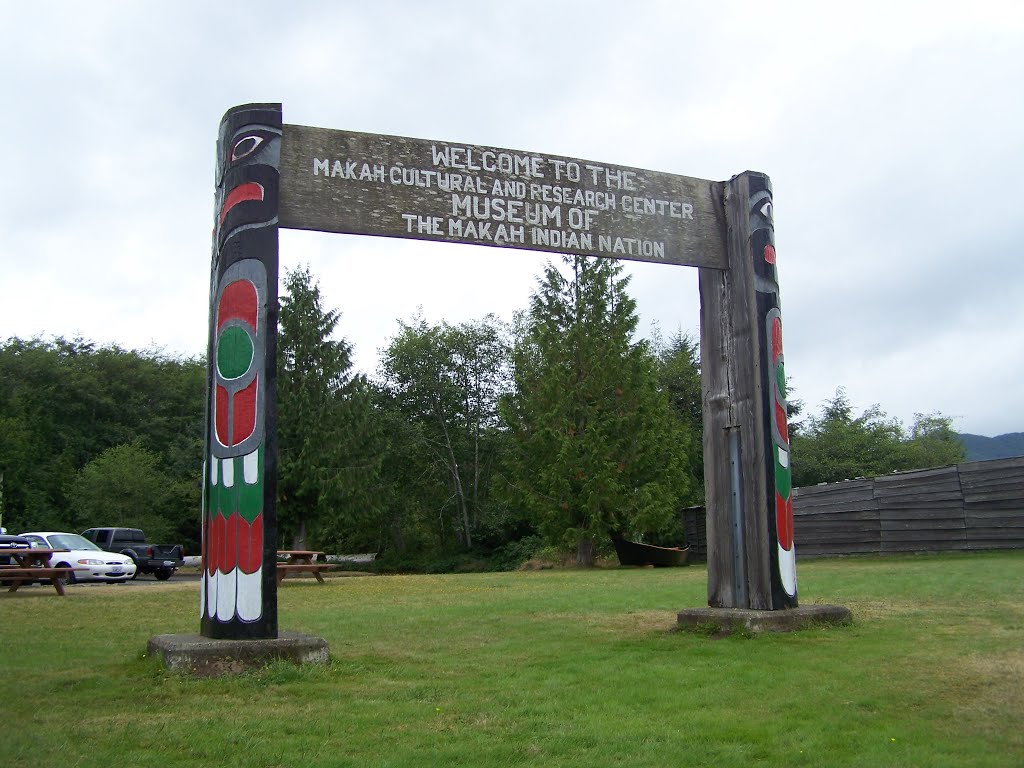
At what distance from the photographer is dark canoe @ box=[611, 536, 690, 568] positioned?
2798 cm

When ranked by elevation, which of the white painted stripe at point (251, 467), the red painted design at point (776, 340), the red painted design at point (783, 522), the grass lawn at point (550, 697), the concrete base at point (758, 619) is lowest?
the grass lawn at point (550, 697)

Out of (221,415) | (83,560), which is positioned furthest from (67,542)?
(221,415)

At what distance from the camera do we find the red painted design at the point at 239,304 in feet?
25.1

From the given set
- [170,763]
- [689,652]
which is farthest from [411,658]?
[170,763]

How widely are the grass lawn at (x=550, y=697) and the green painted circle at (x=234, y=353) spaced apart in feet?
7.42

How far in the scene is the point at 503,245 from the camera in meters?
8.67

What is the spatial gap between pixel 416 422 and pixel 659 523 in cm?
1951

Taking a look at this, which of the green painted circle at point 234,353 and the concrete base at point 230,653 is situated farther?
the green painted circle at point 234,353

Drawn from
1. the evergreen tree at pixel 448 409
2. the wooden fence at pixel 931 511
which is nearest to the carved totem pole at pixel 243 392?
the wooden fence at pixel 931 511

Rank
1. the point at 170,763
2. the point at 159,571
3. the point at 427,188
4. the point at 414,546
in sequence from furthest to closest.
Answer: the point at 414,546, the point at 159,571, the point at 427,188, the point at 170,763

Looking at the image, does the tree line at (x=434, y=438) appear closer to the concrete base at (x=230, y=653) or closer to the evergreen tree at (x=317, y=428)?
the evergreen tree at (x=317, y=428)

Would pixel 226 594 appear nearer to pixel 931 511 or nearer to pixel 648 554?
pixel 931 511

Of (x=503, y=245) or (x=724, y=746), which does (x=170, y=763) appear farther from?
(x=503, y=245)

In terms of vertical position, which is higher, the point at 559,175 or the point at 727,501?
the point at 559,175
